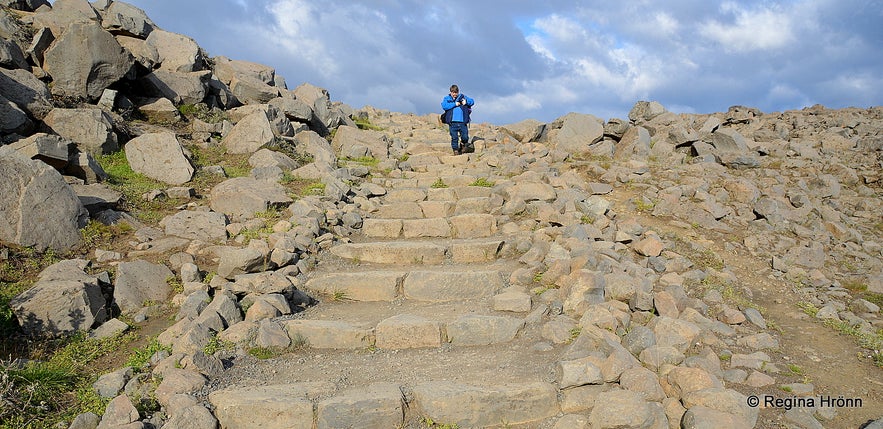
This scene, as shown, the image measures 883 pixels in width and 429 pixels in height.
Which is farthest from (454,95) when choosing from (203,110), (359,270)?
(359,270)

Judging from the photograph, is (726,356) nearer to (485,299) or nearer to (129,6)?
(485,299)

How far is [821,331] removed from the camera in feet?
21.9

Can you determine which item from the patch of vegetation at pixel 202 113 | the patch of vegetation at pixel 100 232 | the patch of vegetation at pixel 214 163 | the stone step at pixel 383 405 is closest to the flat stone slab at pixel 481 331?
the stone step at pixel 383 405

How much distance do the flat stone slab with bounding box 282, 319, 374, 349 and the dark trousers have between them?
967 centimetres

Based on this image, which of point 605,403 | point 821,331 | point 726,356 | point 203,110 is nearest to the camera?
point 605,403

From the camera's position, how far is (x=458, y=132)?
1515cm

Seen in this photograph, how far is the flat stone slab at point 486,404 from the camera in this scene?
4625 mm

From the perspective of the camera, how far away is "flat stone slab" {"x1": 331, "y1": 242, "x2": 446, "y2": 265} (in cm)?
A: 834

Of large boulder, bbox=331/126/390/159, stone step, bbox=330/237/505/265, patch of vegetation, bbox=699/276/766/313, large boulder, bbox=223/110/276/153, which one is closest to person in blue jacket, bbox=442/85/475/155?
large boulder, bbox=331/126/390/159

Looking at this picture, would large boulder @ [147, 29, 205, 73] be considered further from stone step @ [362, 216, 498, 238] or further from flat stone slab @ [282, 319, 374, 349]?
flat stone slab @ [282, 319, 374, 349]

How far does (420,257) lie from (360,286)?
52.5 inches

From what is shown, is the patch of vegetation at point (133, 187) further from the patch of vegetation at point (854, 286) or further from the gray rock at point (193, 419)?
the patch of vegetation at point (854, 286)

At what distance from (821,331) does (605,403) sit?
13.6ft

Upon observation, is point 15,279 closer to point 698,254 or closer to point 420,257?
point 420,257
